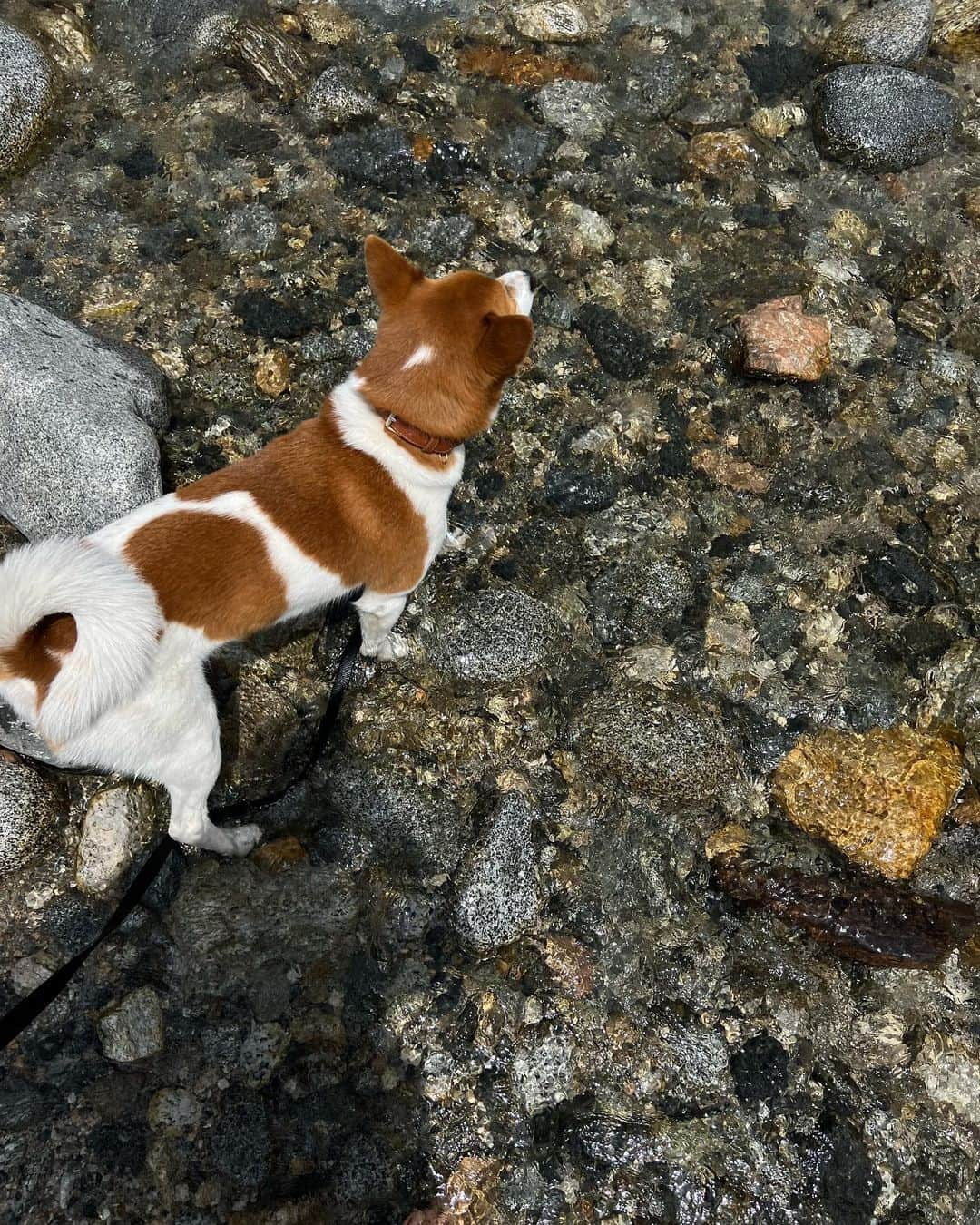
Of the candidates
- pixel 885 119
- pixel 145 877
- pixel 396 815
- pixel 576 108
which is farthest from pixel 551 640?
pixel 885 119

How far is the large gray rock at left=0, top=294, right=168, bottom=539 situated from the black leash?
3.04 feet

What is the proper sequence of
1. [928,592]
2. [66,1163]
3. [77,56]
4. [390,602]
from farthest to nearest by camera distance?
[77,56], [928,592], [390,602], [66,1163]

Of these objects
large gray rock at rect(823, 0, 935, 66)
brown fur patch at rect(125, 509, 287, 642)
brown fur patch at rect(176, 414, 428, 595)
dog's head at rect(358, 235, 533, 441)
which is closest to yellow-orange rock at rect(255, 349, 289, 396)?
brown fur patch at rect(176, 414, 428, 595)

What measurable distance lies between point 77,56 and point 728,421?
3813 millimetres

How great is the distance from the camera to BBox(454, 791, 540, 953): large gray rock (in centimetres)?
288

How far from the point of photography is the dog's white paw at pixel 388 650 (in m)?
3.23

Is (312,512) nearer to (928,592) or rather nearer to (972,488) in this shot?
(928,592)

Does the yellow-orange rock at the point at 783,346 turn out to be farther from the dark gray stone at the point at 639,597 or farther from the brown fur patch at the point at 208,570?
the brown fur patch at the point at 208,570

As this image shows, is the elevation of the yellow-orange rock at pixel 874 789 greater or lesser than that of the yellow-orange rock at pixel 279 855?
lesser

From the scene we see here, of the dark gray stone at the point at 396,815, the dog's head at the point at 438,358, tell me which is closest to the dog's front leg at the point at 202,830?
the dark gray stone at the point at 396,815

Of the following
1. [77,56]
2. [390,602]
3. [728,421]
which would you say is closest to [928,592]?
[728,421]

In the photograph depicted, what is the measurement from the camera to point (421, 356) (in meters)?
2.58

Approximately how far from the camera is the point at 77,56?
4199mm

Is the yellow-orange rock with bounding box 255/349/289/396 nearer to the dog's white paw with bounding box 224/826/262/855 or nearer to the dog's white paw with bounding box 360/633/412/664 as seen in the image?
the dog's white paw with bounding box 360/633/412/664
